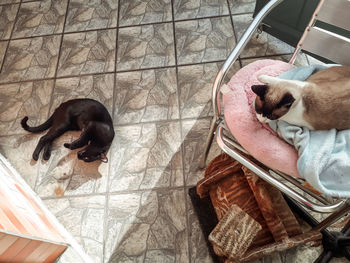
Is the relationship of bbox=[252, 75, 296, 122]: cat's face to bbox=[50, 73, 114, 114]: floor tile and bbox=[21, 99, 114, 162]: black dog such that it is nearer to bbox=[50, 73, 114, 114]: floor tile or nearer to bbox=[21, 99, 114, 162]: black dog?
bbox=[21, 99, 114, 162]: black dog

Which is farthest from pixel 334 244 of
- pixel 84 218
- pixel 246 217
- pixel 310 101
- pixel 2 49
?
pixel 2 49

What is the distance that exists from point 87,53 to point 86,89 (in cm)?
30

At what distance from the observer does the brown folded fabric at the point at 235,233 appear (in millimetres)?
1094

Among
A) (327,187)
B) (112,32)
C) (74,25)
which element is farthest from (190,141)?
(74,25)

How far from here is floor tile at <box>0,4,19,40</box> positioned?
7.04ft

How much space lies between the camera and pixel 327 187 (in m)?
0.87

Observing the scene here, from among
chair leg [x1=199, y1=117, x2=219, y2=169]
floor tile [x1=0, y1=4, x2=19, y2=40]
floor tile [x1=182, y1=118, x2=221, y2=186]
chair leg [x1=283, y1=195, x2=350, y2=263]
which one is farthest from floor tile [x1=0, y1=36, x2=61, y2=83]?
chair leg [x1=283, y1=195, x2=350, y2=263]

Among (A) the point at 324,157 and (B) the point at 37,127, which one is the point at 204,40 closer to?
(B) the point at 37,127

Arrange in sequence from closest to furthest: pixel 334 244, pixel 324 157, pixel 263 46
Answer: pixel 324 157 < pixel 334 244 < pixel 263 46

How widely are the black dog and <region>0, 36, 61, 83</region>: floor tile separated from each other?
Answer: 0.41 meters

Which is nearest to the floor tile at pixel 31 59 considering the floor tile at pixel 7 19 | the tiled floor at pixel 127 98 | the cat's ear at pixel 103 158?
the tiled floor at pixel 127 98

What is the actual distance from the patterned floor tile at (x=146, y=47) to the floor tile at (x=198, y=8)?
142 millimetres

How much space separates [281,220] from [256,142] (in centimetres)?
42

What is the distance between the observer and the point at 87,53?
78.4 inches
